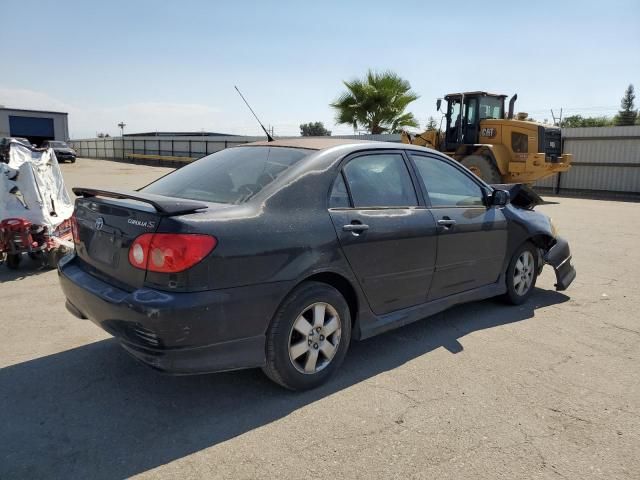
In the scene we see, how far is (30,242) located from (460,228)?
489 centimetres

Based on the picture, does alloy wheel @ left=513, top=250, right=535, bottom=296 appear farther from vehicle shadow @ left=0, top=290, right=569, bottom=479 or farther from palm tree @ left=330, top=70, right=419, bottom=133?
palm tree @ left=330, top=70, right=419, bottom=133

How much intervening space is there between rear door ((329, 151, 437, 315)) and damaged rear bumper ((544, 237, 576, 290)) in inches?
80.4

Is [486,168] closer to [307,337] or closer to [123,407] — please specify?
[307,337]

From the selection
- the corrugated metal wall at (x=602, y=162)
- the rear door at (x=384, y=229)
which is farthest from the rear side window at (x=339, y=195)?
the corrugated metal wall at (x=602, y=162)

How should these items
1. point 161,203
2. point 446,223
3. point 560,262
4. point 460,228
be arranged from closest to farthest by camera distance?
point 161,203 → point 446,223 → point 460,228 → point 560,262

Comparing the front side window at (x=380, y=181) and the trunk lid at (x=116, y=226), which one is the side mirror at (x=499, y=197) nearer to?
the front side window at (x=380, y=181)

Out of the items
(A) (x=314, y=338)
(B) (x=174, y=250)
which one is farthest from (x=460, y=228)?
(B) (x=174, y=250)

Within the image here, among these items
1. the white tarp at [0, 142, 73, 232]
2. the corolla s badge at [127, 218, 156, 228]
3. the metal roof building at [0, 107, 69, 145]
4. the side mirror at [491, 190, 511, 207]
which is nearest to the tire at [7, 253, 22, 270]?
the white tarp at [0, 142, 73, 232]

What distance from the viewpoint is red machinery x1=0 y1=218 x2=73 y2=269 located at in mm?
5902

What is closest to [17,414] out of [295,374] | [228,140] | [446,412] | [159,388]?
[159,388]

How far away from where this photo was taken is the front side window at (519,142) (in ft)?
50.9

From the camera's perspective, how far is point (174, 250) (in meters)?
2.73

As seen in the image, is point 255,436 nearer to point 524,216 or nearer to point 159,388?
point 159,388

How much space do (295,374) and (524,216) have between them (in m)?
3.10
